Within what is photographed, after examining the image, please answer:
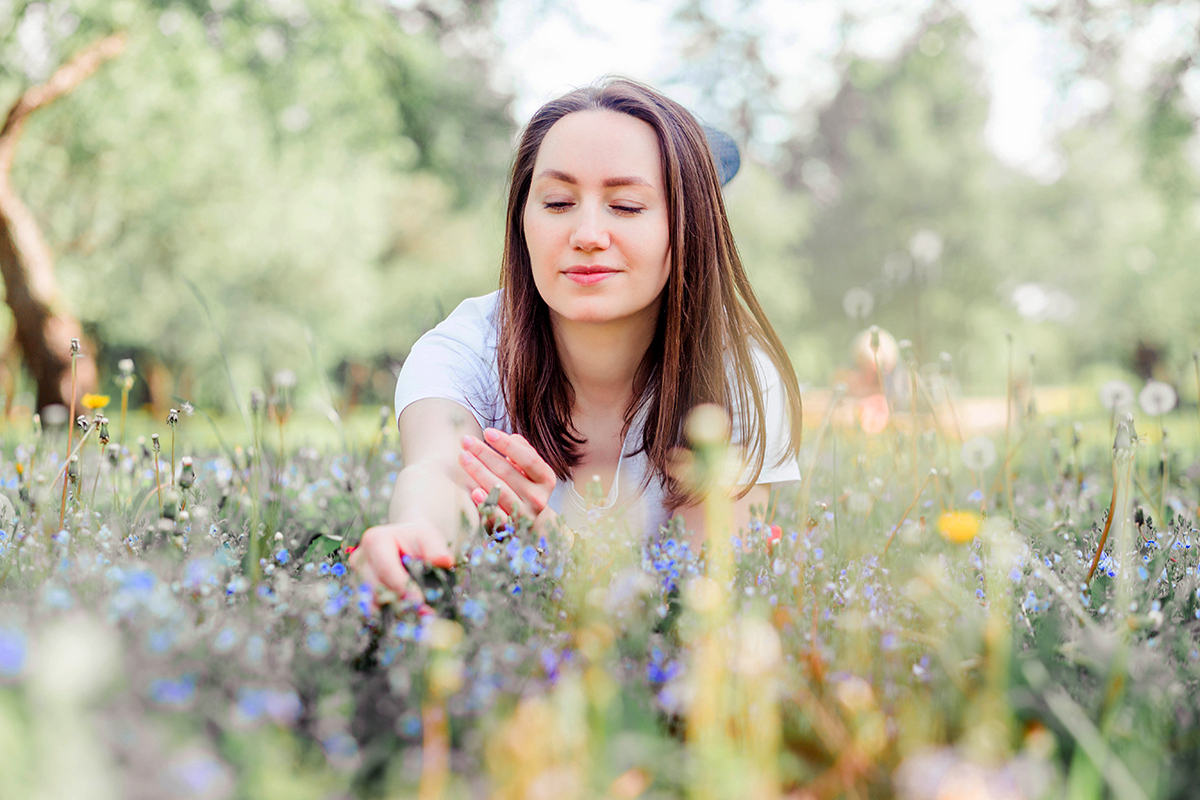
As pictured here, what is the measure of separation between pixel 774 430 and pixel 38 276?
360 inches

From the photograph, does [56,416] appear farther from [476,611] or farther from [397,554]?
[476,611]

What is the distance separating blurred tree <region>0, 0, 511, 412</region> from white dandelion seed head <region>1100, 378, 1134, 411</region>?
508 centimetres

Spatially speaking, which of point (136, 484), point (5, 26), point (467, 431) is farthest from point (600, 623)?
point (5, 26)

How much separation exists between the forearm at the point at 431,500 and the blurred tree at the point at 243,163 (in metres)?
5.12

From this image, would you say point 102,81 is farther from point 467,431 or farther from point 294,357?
point 467,431

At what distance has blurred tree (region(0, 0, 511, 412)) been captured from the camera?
8.35 metres

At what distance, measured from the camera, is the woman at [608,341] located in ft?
7.52

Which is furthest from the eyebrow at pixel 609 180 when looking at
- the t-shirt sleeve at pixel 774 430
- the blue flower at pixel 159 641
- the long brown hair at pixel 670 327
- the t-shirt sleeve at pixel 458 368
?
the blue flower at pixel 159 641

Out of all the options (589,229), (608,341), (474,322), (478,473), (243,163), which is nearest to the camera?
(478,473)

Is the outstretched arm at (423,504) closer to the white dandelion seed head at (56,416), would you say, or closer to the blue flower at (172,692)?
the blue flower at (172,692)

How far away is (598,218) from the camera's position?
2.26 meters

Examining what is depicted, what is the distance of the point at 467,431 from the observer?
238 centimetres

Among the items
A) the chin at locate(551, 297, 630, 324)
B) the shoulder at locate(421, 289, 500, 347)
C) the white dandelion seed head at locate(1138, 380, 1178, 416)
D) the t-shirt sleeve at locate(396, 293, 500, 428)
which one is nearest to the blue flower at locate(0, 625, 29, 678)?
the t-shirt sleeve at locate(396, 293, 500, 428)

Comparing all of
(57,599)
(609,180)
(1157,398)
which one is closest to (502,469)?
(609,180)
